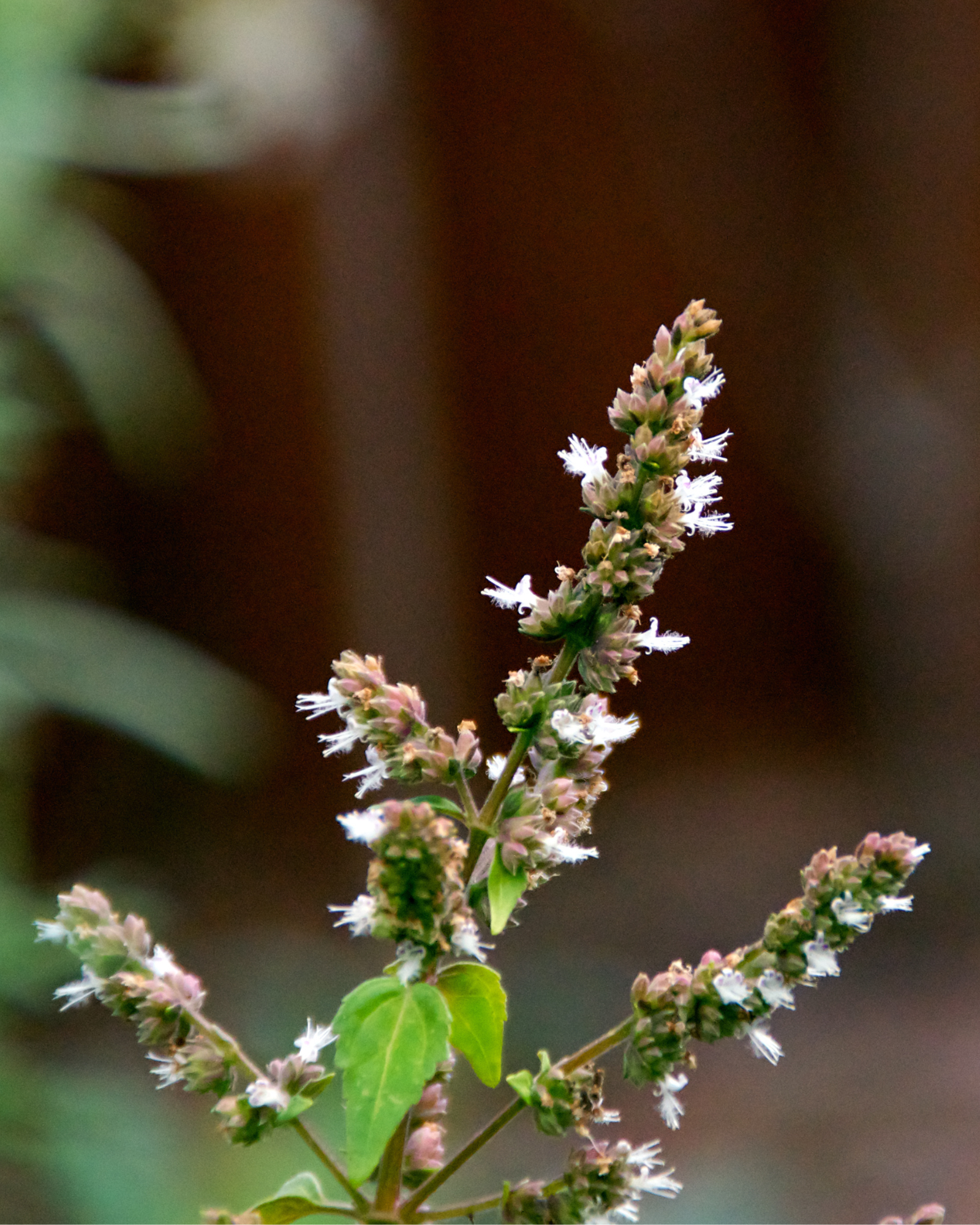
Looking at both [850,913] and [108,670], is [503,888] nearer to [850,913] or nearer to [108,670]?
[850,913]

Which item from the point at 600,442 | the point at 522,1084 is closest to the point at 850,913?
the point at 522,1084

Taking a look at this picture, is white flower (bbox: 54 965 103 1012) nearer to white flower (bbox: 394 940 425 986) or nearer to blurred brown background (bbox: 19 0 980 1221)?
white flower (bbox: 394 940 425 986)

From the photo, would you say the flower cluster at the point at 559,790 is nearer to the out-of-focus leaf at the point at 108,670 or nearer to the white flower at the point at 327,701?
the white flower at the point at 327,701

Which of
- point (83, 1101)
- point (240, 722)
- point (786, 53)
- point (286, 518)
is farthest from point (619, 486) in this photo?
point (786, 53)

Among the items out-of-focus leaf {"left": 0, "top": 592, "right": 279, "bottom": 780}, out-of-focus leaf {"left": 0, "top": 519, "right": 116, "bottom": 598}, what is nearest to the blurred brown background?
out-of-focus leaf {"left": 0, "top": 519, "right": 116, "bottom": 598}

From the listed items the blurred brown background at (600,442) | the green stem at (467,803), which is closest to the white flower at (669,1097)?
the green stem at (467,803)

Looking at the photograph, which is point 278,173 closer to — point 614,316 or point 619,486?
point 614,316
